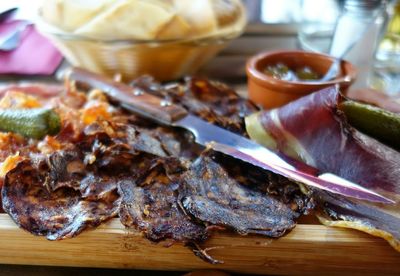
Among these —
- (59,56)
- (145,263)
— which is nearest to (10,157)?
(145,263)

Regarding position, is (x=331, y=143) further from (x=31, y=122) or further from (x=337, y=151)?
(x=31, y=122)

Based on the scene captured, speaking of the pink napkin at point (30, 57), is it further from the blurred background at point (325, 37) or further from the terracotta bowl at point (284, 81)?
the terracotta bowl at point (284, 81)

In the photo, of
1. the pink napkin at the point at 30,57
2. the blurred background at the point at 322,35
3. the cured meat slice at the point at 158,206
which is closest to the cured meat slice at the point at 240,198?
the cured meat slice at the point at 158,206

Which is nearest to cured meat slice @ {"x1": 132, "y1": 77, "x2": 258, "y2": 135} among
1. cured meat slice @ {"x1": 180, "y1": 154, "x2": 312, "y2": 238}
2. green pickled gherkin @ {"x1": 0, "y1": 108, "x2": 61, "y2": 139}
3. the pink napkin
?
cured meat slice @ {"x1": 180, "y1": 154, "x2": 312, "y2": 238}

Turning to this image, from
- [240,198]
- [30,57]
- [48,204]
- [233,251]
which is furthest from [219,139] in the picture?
[30,57]

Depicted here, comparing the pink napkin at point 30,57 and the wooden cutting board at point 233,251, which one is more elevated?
the pink napkin at point 30,57

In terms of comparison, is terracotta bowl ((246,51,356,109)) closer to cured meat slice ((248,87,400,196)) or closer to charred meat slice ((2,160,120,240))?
cured meat slice ((248,87,400,196))

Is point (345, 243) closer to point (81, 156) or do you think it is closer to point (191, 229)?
point (191, 229)

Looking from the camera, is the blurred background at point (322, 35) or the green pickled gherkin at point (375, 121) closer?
the green pickled gherkin at point (375, 121)
